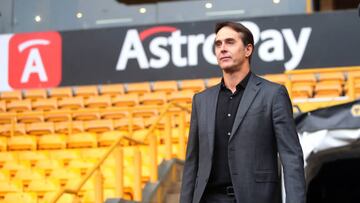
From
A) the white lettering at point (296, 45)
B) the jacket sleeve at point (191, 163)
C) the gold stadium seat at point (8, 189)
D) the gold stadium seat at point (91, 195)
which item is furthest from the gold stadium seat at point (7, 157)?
the jacket sleeve at point (191, 163)

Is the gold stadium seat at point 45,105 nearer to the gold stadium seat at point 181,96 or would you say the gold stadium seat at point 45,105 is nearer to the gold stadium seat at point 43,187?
the gold stadium seat at point 181,96

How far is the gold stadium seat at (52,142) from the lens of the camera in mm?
11148

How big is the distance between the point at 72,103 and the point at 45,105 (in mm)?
493

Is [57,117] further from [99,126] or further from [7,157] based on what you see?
[7,157]

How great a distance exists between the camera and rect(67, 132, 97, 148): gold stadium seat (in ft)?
36.3

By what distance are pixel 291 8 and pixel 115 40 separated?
11.4 ft

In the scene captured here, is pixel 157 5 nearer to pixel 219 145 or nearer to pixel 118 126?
pixel 118 126

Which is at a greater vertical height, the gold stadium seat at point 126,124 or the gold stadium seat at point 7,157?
the gold stadium seat at point 126,124

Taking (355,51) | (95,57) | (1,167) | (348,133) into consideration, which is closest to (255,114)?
(348,133)

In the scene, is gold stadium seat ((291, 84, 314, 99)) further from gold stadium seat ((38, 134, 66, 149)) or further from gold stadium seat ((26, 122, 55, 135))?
gold stadium seat ((26, 122, 55, 135))

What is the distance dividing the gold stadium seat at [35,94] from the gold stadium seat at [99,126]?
2.58 m

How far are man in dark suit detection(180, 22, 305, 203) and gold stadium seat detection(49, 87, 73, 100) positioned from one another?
11.1 meters

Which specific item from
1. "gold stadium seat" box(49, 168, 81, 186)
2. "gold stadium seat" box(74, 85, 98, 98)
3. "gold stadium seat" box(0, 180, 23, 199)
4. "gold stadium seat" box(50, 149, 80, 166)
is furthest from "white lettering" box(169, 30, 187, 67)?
"gold stadium seat" box(0, 180, 23, 199)

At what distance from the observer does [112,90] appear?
1420cm
